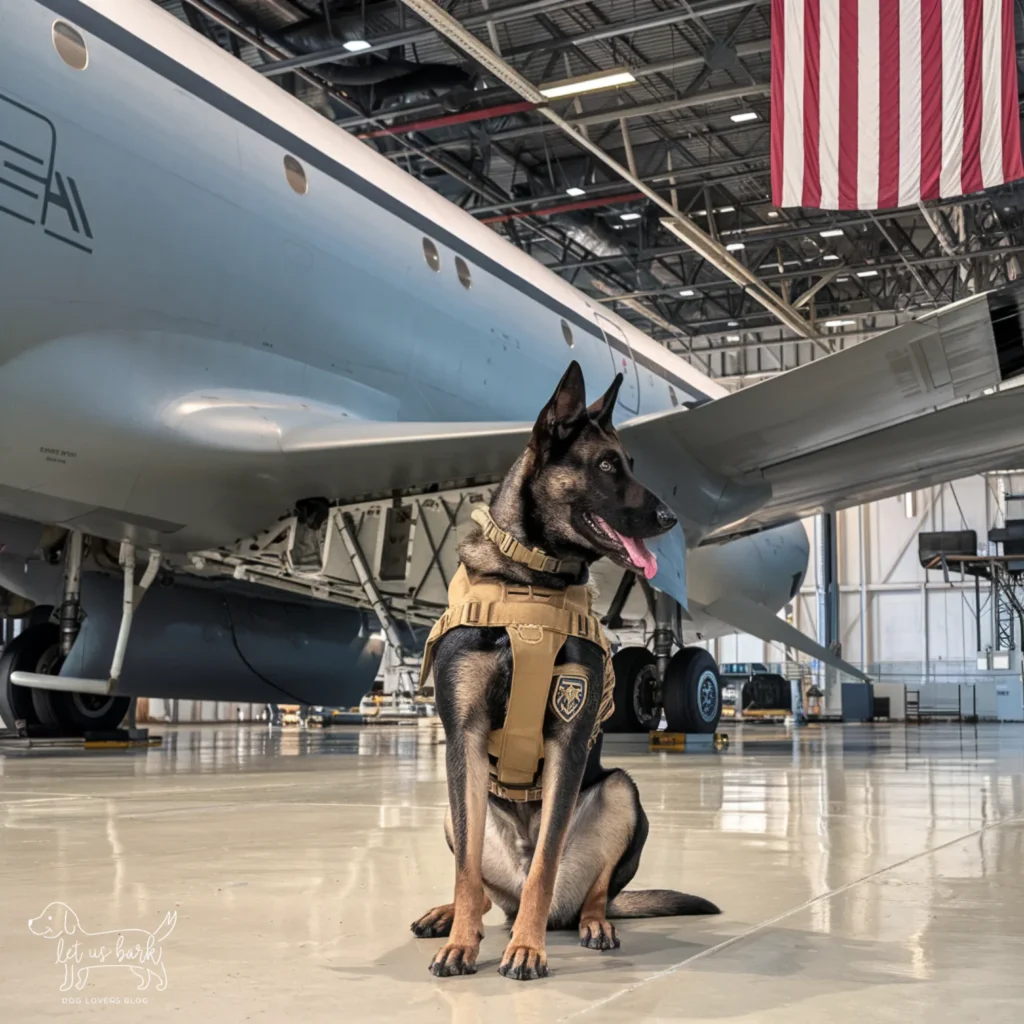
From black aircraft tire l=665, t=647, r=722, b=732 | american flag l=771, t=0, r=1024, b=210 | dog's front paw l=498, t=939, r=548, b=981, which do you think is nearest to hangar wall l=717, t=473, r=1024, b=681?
american flag l=771, t=0, r=1024, b=210

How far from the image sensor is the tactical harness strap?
222 cm

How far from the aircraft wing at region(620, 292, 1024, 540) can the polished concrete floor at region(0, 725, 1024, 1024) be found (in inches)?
85.0

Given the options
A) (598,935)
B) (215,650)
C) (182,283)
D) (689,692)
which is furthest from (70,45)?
(689,692)

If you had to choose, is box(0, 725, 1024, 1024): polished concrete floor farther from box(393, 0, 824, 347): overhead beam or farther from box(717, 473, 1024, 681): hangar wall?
box(717, 473, 1024, 681): hangar wall

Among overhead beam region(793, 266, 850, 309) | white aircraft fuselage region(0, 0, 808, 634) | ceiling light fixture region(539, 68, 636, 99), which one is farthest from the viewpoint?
overhead beam region(793, 266, 850, 309)

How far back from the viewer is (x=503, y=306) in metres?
9.88

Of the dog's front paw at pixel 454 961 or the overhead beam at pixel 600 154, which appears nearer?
the dog's front paw at pixel 454 961

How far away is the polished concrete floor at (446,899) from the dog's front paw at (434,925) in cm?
5

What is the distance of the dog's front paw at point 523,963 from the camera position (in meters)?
2.00

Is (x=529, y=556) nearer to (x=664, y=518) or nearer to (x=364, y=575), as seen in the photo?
(x=664, y=518)

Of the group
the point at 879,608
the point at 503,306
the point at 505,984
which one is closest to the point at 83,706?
the point at 503,306

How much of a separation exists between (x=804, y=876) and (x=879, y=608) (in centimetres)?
3585

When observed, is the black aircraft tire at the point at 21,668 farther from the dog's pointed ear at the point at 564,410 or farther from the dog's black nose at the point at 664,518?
the dog's black nose at the point at 664,518

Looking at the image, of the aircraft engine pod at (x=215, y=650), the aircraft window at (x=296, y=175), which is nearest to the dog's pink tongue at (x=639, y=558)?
the aircraft window at (x=296, y=175)
